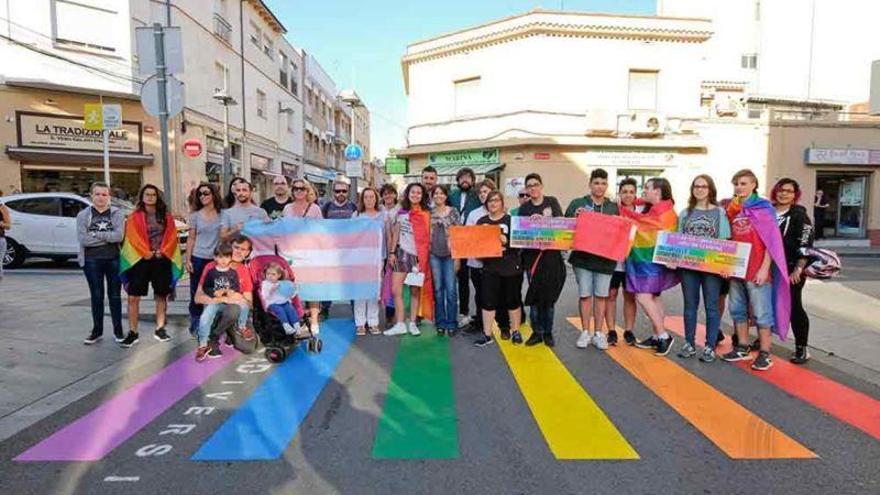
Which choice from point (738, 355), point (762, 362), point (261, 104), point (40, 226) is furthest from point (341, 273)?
point (261, 104)

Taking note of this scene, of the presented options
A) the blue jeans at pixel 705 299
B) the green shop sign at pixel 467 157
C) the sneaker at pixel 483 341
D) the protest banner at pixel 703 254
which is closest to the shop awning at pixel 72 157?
the green shop sign at pixel 467 157

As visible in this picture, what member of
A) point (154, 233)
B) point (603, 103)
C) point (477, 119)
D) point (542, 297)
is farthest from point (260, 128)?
point (542, 297)

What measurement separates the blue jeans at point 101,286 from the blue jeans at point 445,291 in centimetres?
367

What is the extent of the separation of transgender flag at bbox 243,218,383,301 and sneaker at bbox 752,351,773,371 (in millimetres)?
4218

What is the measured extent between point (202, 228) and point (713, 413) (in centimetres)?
559

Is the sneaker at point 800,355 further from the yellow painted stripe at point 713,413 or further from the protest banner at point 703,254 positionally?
the yellow painted stripe at point 713,413

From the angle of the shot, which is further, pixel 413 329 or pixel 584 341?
pixel 413 329

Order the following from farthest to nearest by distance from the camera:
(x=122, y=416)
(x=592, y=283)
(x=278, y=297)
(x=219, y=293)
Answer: (x=592, y=283), (x=278, y=297), (x=219, y=293), (x=122, y=416)

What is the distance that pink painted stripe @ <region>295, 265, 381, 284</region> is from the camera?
6832 mm

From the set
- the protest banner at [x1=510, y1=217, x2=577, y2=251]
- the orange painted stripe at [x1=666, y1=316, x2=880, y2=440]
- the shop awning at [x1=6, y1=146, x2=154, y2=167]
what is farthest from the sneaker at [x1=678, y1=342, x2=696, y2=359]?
the shop awning at [x1=6, y1=146, x2=154, y2=167]

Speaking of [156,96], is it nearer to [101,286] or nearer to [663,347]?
[101,286]

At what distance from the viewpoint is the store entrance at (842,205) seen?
2178 centimetres

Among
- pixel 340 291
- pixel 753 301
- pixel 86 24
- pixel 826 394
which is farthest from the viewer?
pixel 86 24

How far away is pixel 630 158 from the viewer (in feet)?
70.0
